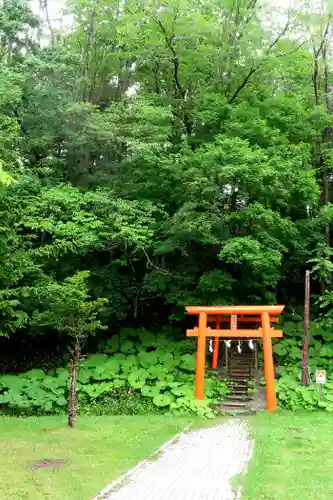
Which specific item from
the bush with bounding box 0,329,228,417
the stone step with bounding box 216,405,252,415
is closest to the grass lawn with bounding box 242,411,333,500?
the stone step with bounding box 216,405,252,415

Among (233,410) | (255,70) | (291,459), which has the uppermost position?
(255,70)

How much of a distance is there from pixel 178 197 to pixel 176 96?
16.2 ft

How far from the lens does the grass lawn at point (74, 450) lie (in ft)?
21.6

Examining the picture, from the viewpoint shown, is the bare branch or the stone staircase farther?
the bare branch

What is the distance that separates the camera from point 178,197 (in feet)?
58.5

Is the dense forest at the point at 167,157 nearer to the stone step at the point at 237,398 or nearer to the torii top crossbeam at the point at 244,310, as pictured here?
the torii top crossbeam at the point at 244,310

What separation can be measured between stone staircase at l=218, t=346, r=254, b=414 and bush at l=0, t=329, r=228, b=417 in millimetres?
359

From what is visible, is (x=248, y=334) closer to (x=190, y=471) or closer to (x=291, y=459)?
(x=291, y=459)

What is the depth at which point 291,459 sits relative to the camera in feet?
28.2

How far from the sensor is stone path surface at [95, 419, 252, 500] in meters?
6.49

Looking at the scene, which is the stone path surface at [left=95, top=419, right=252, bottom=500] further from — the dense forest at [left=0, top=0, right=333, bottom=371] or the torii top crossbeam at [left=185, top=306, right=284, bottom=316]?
the dense forest at [left=0, top=0, right=333, bottom=371]

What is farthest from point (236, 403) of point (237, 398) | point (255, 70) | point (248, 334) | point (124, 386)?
point (255, 70)

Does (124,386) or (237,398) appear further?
(124,386)

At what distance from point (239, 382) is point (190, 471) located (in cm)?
837
